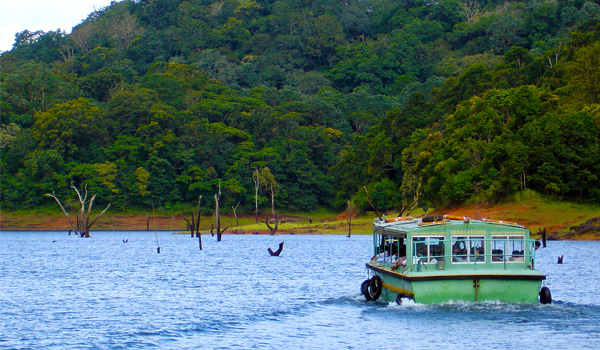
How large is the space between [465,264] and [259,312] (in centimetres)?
910

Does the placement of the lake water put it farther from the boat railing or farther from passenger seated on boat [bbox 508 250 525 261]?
passenger seated on boat [bbox 508 250 525 261]

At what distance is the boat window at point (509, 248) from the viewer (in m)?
30.0

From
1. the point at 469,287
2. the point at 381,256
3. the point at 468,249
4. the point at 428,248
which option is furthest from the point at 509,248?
the point at 381,256

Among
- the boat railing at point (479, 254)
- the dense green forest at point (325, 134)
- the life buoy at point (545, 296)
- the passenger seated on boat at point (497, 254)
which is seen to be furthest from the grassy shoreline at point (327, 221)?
the passenger seated on boat at point (497, 254)

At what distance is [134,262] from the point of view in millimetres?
60688

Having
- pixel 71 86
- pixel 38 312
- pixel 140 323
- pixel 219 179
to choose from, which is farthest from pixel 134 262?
pixel 71 86

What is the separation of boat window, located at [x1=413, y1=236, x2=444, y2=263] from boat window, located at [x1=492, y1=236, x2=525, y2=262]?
2104 millimetres

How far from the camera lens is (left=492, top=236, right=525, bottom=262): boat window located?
98.3ft

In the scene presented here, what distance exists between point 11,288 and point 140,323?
15708mm

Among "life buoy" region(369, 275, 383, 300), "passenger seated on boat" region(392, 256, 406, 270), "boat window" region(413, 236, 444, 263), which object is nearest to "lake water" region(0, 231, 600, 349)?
"life buoy" region(369, 275, 383, 300)

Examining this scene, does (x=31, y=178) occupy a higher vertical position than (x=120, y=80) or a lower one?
lower

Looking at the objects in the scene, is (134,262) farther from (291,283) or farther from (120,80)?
(120,80)

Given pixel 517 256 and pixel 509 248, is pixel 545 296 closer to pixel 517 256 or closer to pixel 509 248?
pixel 517 256

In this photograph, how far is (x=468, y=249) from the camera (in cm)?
2964
